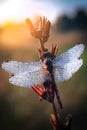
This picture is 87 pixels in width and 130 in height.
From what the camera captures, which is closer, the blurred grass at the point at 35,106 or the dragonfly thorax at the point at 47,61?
the dragonfly thorax at the point at 47,61

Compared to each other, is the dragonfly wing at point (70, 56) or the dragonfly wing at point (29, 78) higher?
the dragonfly wing at point (70, 56)

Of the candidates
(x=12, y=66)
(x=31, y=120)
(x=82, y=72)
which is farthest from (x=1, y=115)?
(x=12, y=66)

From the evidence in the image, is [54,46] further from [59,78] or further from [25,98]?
[25,98]

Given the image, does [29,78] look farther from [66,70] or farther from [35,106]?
[35,106]

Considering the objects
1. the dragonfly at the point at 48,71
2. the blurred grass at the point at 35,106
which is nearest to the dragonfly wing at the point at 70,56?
the dragonfly at the point at 48,71

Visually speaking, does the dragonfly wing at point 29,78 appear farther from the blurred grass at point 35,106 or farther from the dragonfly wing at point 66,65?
the blurred grass at point 35,106

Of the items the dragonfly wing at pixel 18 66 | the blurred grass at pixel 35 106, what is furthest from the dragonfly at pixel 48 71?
the blurred grass at pixel 35 106

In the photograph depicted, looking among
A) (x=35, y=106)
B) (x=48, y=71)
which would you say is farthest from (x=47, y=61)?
(x=35, y=106)
